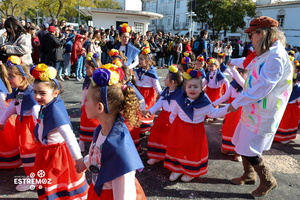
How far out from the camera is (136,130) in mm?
4098

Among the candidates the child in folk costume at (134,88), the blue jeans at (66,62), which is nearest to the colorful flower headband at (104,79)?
the child in folk costume at (134,88)

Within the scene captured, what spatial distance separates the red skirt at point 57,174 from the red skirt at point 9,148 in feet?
3.63

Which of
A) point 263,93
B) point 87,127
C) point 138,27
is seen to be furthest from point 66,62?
point 138,27

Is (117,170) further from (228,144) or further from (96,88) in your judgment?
(228,144)

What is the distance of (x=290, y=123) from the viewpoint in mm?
5035

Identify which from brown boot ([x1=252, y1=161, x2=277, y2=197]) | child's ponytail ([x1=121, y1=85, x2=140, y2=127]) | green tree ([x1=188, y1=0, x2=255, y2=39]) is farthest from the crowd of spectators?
green tree ([x1=188, y1=0, x2=255, y2=39])

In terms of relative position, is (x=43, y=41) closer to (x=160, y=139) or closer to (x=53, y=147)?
(x=160, y=139)

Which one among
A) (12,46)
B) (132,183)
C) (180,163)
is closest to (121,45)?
(12,46)

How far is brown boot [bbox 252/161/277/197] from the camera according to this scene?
3.02 meters

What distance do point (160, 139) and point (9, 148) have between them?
7.25 feet

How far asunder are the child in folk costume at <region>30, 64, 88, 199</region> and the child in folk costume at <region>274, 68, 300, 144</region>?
4.20 meters

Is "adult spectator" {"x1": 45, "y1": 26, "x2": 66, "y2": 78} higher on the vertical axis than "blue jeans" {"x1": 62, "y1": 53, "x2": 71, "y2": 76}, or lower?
higher

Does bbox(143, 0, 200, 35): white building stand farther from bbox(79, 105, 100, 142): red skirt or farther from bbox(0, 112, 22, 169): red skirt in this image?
bbox(0, 112, 22, 169): red skirt

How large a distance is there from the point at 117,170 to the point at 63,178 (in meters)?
1.18
